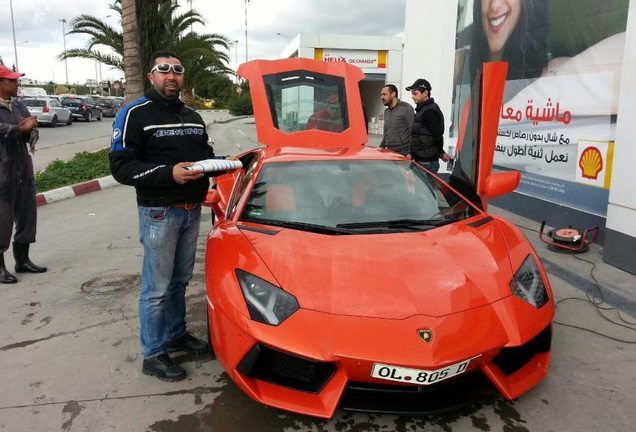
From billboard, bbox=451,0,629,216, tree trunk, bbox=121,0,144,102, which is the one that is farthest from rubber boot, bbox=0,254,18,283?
tree trunk, bbox=121,0,144,102

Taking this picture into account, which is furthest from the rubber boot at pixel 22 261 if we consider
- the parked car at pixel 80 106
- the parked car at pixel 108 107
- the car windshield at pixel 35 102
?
the parked car at pixel 108 107

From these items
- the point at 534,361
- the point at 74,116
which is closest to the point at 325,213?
the point at 534,361

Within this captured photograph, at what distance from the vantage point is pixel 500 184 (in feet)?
11.5

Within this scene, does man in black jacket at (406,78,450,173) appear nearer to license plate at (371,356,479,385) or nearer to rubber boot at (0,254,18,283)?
license plate at (371,356,479,385)

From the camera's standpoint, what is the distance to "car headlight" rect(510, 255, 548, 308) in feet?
8.36

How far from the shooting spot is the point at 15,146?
15.4 ft

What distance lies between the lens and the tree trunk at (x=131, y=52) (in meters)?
10.4

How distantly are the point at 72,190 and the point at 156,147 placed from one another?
7.11m

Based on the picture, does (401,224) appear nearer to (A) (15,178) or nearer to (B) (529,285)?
(B) (529,285)

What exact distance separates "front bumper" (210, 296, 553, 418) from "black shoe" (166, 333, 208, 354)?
2.86ft

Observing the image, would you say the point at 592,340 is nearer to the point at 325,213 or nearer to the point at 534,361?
the point at 534,361

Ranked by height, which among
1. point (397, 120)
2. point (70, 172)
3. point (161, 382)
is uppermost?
point (397, 120)

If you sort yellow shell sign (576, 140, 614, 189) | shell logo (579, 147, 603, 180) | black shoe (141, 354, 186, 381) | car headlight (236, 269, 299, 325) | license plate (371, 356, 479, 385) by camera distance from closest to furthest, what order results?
license plate (371, 356, 479, 385), car headlight (236, 269, 299, 325), black shoe (141, 354, 186, 381), yellow shell sign (576, 140, 614, 189), shell logo (579, 147, 603, 180)

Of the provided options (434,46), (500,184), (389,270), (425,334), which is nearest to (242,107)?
(434,46)
